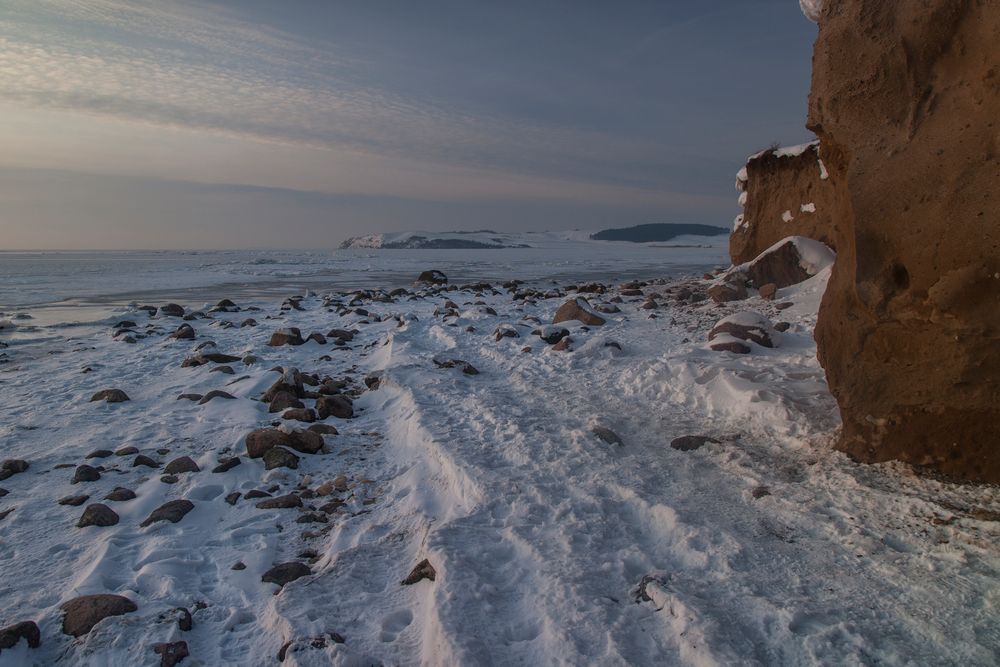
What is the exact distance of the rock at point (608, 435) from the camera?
4938 millimetres

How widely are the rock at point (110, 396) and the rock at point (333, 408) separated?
240 cm

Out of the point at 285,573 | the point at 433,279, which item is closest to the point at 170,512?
the point at 285,573

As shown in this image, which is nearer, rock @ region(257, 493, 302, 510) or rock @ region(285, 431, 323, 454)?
rock @ region(257, 493, 302, 510)

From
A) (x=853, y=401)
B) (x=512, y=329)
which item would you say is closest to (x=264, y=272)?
(x=512, y=329)

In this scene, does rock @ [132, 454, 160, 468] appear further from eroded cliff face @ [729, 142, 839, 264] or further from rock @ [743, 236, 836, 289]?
eroded cliff face @ [729, 142, 839, 264]

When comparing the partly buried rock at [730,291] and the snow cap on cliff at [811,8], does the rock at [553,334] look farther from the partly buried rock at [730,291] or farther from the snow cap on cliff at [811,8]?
the snow cap on cliff at [811,8]

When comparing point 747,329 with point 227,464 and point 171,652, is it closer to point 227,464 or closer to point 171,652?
point 227,464

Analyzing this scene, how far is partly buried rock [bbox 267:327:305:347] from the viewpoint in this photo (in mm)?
10047

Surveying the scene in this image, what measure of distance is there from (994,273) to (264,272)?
3344 centimetres

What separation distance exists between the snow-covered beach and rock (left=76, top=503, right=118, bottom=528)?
0.08 metres

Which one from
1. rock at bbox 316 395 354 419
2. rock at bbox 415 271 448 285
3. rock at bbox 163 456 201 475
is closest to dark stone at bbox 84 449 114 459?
rock at bbox 163 456 201 475

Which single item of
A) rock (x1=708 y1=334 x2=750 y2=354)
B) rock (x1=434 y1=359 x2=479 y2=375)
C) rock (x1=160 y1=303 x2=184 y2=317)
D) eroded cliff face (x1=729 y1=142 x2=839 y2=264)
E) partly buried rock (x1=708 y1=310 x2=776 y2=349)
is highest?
eroded cliff face (x1=729 y1=142 x2=839 y2=264)

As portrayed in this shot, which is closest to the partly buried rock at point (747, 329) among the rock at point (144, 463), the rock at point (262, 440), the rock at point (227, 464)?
the rock at point (262, 440)

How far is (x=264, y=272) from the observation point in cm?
3312
